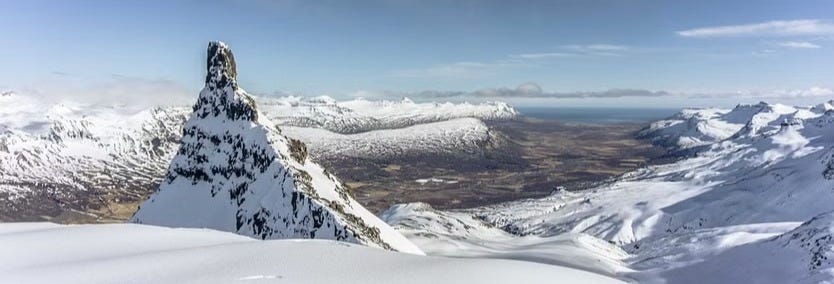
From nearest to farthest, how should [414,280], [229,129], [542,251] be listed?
1. [414,280]
2. [229,129]
3. [542,251]

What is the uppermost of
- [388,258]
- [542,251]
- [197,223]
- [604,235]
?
[388,258]

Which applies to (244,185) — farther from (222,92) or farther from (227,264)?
(227,264)

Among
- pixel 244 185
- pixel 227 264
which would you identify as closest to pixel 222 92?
pixel 244 185

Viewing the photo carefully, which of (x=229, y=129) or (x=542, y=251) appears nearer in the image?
(x=229, y=129)

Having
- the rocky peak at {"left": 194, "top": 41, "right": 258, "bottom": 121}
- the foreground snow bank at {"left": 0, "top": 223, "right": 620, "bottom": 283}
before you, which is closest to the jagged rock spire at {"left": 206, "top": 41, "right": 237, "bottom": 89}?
the rocky peak at {"left": 194, "top": 41, "right": 258, "bottom": 121}

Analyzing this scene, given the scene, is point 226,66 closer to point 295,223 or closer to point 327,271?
point 295,223

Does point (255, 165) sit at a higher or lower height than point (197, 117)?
lower

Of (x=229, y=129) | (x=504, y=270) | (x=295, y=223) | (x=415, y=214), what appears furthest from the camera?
(x=415, y=214)

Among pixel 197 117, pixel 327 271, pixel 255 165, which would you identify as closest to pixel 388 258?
pixel 327 271
